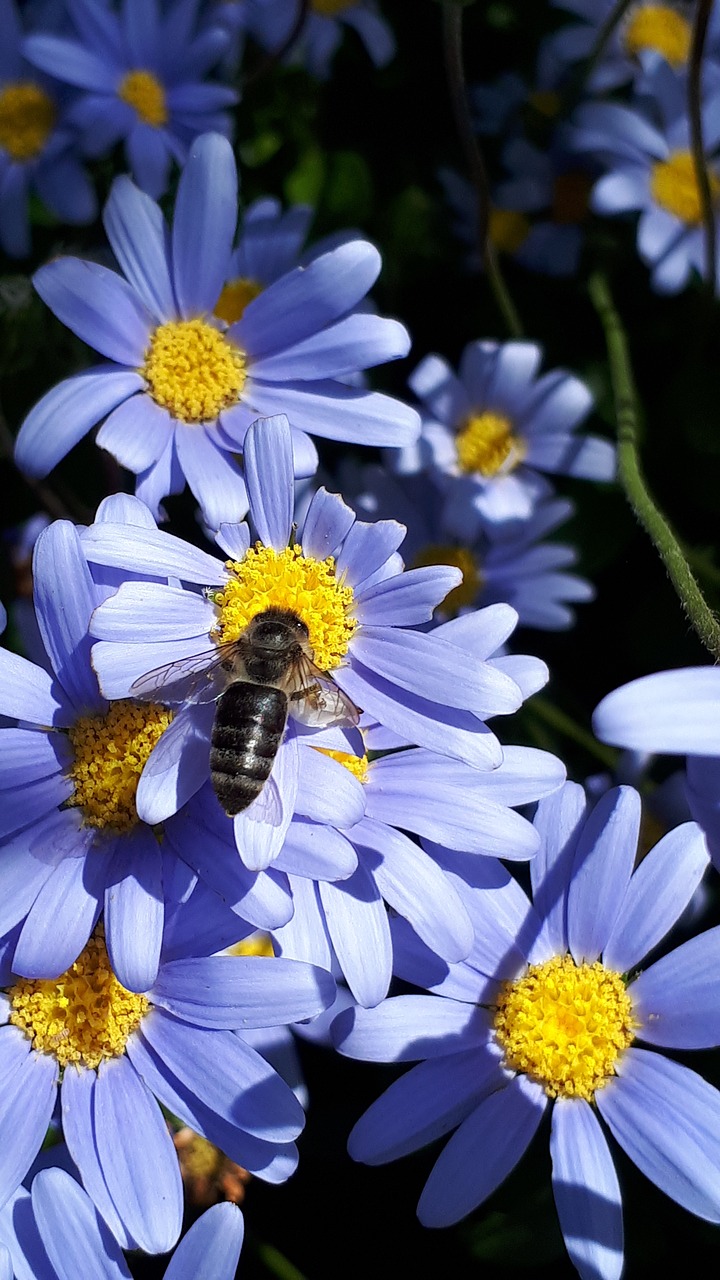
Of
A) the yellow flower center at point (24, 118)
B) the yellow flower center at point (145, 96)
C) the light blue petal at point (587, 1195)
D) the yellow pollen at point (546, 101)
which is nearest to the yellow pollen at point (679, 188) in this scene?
the yellow pollen at point (546, 101)

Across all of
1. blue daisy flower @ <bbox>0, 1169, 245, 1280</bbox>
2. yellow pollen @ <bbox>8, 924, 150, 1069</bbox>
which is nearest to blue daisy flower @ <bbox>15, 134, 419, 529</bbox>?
yellow pollen @ <bbox>8, 924, 150, 1069</bbox>

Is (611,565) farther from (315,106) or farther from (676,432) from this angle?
(315,106)

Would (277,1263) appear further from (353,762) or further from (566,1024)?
(353,762)

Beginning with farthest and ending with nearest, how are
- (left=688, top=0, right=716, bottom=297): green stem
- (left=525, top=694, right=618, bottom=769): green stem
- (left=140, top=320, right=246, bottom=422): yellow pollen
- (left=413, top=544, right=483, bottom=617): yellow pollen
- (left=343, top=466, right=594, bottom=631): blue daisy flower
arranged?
(left=413, top=544, right=483, bottom=617): yellow pollen
(left=343, top=466, right=594, bottom=631): blue daisy flower
(left=525, top=694, right=618, bottom=769): green stem
(left=688, top=0, right=716, bottom=297): green stem
(left=140, top=320, right=246, bottom=422): yellow pollen

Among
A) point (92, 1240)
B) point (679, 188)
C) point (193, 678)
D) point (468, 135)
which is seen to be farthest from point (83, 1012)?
point (679, 188)

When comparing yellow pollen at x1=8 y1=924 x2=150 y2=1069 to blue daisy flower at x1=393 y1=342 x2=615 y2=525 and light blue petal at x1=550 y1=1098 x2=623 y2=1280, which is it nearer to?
light blue petal at x1=550 y1=1098 x2=623 y2=1280

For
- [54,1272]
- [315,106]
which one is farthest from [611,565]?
[54,1272]

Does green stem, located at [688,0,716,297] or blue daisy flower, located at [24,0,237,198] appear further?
blue daisy flower, located at [24,0,237,198]
